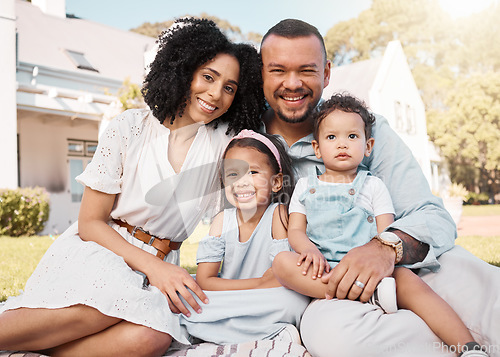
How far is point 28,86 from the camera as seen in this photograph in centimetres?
1127

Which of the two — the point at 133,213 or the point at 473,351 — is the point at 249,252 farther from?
the point at 473,351

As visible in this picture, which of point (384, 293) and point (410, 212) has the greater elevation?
point (410, 212)

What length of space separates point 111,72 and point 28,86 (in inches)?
146

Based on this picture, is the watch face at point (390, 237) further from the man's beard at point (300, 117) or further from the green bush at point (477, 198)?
the green bush at point (477, 198)

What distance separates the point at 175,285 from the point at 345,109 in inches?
53.2

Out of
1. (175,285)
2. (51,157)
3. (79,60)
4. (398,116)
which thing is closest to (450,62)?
(398,116)

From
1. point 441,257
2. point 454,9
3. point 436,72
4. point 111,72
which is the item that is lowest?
point 441,257

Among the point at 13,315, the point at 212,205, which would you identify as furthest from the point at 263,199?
the point at 13,315

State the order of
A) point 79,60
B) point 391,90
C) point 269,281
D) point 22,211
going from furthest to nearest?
point 391,90 < point 79,60 < point 22,211 < point 269,281

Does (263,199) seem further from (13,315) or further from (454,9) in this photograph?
(454,9)

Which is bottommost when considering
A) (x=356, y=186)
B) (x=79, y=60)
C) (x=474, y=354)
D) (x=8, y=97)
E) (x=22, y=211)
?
(x=22, y=211)

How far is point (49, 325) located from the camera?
7.00ft

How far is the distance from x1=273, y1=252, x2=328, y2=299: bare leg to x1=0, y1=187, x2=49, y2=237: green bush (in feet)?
29.1

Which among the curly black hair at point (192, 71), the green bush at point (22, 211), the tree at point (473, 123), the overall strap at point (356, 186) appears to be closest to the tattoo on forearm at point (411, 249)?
the overall strap at point (356, 186)
